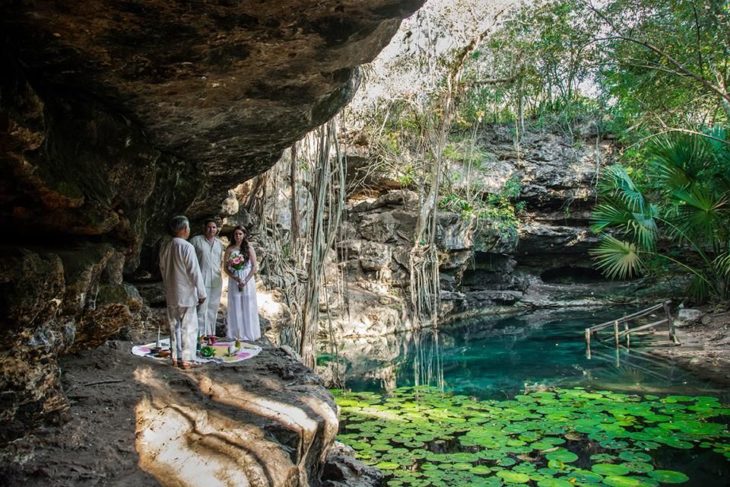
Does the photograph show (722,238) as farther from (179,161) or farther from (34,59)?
(34,59)

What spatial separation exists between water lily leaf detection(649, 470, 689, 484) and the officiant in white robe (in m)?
4.18

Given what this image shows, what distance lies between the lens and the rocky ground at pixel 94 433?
2.40 m

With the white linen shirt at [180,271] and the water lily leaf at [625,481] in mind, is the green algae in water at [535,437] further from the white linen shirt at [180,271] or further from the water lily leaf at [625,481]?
the white linen shirt at [180,271]

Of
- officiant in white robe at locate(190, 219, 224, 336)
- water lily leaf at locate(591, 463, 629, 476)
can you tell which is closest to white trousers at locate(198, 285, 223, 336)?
officiant in white robe at locate(190, 219, 224, 336)

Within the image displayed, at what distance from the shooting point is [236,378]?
12.9 feet

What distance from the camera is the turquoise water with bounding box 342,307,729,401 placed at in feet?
24.8

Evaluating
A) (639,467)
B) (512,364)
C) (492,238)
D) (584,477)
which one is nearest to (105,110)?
(584,477)

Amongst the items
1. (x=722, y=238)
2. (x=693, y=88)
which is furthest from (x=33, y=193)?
(x=722, y=238)

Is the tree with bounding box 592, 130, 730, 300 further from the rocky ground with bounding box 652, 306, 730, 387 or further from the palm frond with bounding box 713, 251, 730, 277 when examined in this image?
the rocky ground with bounding box 652, 306, 730, 387

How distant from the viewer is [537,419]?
5.83m

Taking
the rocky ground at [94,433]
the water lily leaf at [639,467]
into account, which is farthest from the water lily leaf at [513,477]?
the rocky ground at [94,433]

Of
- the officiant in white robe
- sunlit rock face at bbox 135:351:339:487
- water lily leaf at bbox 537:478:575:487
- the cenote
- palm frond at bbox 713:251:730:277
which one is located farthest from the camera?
palm frond at bbox 713:251:730:277

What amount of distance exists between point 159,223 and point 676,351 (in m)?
8.48

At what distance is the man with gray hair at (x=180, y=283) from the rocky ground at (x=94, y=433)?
17 cm
